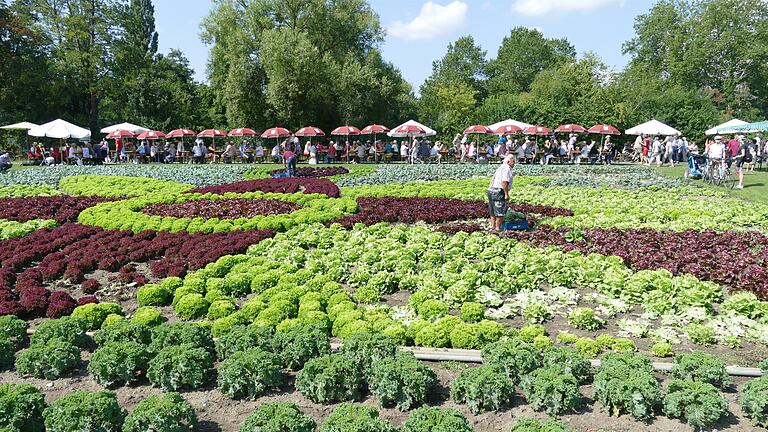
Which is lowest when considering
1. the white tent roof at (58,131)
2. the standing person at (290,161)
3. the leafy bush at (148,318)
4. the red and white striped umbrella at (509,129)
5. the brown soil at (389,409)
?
the brown soil at (389,409)

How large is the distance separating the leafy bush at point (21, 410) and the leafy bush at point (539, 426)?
415 centimetres

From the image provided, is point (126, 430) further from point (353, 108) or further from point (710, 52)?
point (710, 52)

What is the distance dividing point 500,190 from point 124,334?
7.80m

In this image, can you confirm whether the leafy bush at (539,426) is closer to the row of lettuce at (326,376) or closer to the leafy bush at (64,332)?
the row of lettuce at (326,376)

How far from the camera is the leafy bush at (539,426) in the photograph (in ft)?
14.7

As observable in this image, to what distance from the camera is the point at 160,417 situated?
15.5 ft

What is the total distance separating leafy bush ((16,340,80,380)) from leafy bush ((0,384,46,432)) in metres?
0.86

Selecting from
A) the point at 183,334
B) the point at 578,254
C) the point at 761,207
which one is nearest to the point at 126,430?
the point at 183,334

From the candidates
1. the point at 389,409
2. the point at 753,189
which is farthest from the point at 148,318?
the point at 753,189

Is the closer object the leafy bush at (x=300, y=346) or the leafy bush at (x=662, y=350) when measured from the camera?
the leafy bush at (x=300, y=346)

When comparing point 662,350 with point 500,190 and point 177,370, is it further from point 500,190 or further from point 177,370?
point 500,190

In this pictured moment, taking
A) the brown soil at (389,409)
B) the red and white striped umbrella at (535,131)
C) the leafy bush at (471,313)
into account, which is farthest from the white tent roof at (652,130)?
the brown soil at (389,409)

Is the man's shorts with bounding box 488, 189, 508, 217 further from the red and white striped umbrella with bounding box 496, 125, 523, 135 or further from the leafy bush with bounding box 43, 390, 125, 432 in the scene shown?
the red and white striped umbrella with bounding box 496, 125, 523, 135

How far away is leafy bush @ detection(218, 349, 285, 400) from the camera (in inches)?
219
